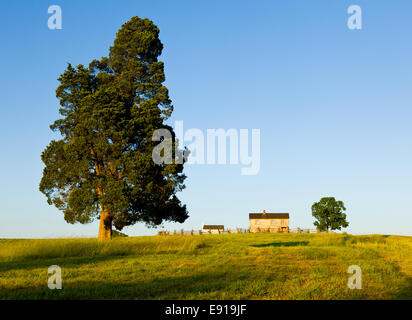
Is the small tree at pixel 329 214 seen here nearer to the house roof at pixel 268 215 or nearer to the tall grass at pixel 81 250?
the house roof at pixel 268 215

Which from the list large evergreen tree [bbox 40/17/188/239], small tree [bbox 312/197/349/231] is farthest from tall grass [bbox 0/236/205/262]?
small tree [bbox 312/197/349/231]

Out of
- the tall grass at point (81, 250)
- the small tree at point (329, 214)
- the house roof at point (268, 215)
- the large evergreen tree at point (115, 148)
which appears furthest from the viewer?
the house roof at point (268, 215)

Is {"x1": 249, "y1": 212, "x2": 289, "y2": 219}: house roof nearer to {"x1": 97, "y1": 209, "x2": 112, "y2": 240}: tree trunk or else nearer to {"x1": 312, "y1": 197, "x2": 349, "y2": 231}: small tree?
{"x1": 312, "y1": 197, "x2": 349, "y2": 231}: small tree

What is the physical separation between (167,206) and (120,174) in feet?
12.2

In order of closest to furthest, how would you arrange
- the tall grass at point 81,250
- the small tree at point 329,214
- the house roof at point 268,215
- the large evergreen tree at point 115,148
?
the tall grass at point 81,250, the large evergreen tree at point 115,148, the small tree at point 329,214, the house roof at point 268,215

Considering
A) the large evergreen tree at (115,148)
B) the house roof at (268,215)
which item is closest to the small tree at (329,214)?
the house roof at (268,215)

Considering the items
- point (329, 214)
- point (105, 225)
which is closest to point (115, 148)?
point (105, 225)

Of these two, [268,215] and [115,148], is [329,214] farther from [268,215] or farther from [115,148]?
[115,148]

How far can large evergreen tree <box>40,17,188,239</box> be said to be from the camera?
22953 millimetres

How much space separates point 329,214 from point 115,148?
6988 cm

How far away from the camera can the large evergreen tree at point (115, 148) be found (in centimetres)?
2295

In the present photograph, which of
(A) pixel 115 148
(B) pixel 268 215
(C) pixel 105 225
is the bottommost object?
(B) pixel 268 215

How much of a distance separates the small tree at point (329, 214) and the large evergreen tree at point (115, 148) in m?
62.9

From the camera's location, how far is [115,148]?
2297 centimetres
